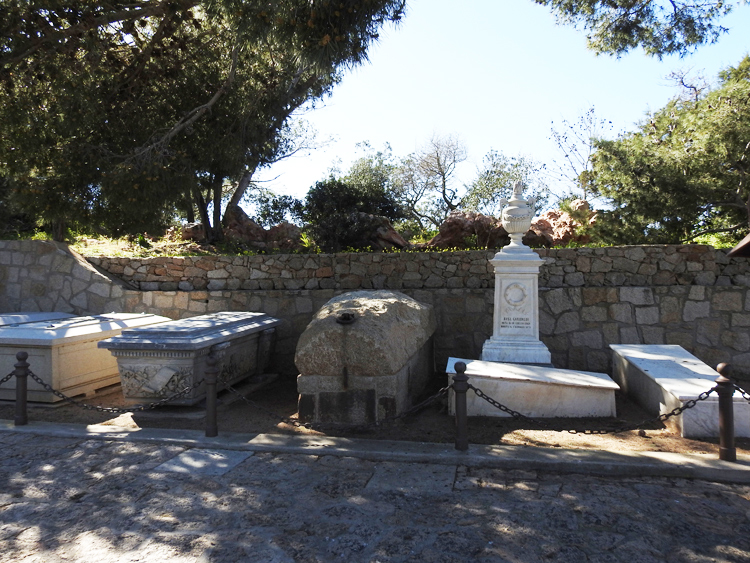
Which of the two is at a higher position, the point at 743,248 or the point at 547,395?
the point at 743,248

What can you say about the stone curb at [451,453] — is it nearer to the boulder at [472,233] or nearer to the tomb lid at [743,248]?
the tomb lid at [743,248]

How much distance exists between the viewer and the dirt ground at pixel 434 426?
4664 mm

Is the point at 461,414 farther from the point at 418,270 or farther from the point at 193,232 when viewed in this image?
the point at 193,232

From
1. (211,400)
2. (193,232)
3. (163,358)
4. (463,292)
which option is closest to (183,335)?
(163,358)

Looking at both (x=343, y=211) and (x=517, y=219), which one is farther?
(x=343, y=211)

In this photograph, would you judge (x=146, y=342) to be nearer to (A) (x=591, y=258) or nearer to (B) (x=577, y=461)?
(B) (x=577, y=461)

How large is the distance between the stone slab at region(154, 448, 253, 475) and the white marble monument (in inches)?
129

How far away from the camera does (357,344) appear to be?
16.9ft

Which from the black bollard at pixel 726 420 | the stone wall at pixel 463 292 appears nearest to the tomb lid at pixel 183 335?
the stone wall at pixel 463 292

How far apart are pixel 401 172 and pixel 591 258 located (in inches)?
371

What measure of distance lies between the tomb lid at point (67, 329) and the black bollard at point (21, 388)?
0.70 metres

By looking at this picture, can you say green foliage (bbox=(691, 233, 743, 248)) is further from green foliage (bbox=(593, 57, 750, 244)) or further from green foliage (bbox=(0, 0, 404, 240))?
green foliage (bbox=(0, 0, 404, 240))

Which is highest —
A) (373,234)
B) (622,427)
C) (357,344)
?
(373,234)

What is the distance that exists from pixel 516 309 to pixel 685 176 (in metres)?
3.31
